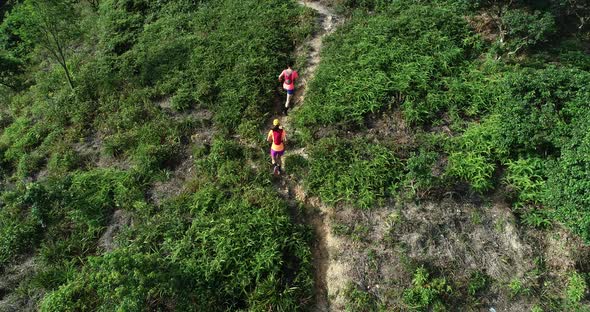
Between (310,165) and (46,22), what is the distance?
1145 centimetres

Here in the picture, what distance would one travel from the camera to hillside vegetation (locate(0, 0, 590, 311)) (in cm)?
876

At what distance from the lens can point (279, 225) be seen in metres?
9.57

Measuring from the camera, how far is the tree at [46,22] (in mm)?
13398

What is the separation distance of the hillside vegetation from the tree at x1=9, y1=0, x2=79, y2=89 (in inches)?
3.2

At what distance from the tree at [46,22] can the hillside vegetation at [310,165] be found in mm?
81

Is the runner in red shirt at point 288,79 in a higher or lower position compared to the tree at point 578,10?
lower

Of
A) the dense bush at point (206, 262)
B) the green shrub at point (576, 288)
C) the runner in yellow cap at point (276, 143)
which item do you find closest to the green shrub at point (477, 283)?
the green shrub at point (576, 288)

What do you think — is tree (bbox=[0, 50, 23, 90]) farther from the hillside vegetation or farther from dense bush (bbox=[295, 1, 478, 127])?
dense bush (bbox=[295, 1, 478, 127])

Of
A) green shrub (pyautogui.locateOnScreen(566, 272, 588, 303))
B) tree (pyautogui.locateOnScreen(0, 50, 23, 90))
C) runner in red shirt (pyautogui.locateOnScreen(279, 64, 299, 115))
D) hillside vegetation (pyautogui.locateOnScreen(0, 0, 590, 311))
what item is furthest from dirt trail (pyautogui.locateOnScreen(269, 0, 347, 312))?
tree (pyautogui.locateOnScreen(0, 50, 23, 90))

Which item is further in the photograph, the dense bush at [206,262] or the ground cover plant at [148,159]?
the ground cover plant at [148,159]

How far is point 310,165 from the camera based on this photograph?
11188 mm

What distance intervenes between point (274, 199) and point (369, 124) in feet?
14.1

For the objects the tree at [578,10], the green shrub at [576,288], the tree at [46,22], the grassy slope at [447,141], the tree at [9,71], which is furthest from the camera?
the tree at [9,71]

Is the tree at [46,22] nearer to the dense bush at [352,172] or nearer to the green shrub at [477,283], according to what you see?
the dense bush at [352,172]
